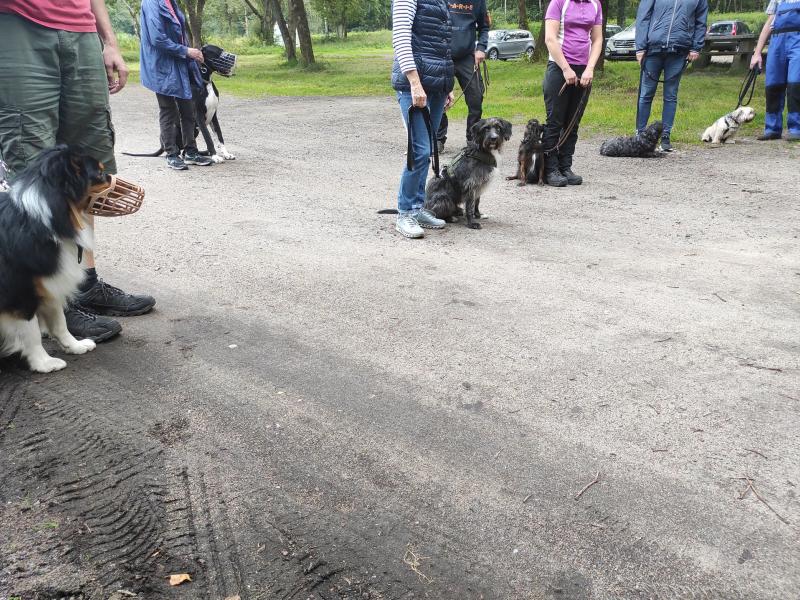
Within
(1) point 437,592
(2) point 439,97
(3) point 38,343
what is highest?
(2) point 439,97

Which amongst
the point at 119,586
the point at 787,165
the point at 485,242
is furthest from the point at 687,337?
the point at 787,165

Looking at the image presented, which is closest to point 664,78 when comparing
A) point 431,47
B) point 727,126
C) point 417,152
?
point 727,126

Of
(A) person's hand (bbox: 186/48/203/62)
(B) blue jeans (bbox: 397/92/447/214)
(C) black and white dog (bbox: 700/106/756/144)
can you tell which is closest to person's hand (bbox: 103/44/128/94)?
(B) blue jeans (bbox: 397/92/447/214)

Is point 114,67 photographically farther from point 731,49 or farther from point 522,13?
point 522,13

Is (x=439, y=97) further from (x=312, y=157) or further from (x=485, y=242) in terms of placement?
(x=312, y=157)

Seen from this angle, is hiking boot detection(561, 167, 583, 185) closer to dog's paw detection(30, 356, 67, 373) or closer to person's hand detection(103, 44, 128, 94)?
person's hand detection(103, 44, 128, 94)

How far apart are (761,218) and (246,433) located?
547cm

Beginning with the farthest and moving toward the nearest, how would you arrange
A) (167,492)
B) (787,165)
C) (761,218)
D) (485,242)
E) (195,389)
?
(787,165), (761,218), (485,242), (195,389), (167,492)

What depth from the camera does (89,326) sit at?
3629mm

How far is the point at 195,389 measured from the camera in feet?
10.2

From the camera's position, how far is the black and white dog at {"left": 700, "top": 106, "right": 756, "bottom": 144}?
949 cm

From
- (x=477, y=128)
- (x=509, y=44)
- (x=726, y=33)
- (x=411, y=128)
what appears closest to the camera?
(x=411, y=128)

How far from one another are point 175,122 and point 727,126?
27.4ft

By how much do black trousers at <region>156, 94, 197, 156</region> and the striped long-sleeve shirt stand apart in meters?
4.18
